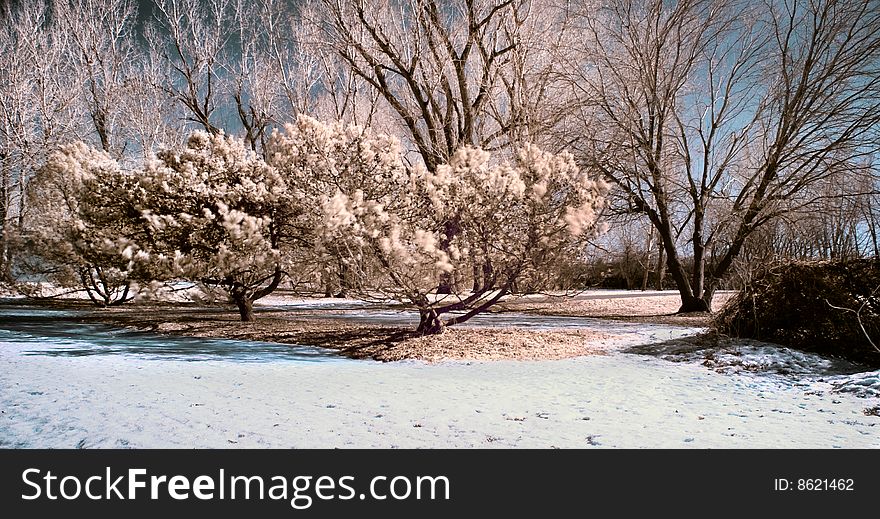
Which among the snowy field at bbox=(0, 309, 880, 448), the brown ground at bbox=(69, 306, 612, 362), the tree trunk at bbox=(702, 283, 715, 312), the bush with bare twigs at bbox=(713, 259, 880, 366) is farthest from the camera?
the tree trunk at bbox=(702, 283, 715, 312)

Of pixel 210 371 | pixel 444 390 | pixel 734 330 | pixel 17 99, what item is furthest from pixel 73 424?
pixel 17 99

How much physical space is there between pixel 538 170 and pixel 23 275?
13266 millimetres

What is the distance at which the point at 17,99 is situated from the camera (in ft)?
56.2

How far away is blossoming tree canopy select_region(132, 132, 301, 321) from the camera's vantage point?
28.3 feet

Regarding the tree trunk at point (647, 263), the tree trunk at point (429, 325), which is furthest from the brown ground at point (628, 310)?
the tree trunk at point (647, 263)

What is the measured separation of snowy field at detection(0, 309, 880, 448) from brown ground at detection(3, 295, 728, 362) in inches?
20.6

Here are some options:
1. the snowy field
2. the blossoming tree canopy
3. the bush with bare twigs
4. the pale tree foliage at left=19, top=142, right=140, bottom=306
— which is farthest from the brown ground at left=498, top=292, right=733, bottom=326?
the pale tree foliage at left=19, top=142, right=140, bottom=306

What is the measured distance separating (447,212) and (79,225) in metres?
7.32

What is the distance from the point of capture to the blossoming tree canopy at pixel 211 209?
863 cm

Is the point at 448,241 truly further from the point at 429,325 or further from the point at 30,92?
the point at 30,92

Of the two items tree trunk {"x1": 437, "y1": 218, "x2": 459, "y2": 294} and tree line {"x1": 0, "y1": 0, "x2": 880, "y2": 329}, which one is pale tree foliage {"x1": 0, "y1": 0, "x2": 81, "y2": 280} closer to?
tree line {"x1": 0, "y1": 0, "x2": 880, "y2": 329}

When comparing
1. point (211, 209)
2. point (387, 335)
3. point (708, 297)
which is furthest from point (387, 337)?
point (708, 297)

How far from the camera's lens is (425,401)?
4.02m

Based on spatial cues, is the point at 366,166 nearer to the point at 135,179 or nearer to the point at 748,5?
the point at 135,179
